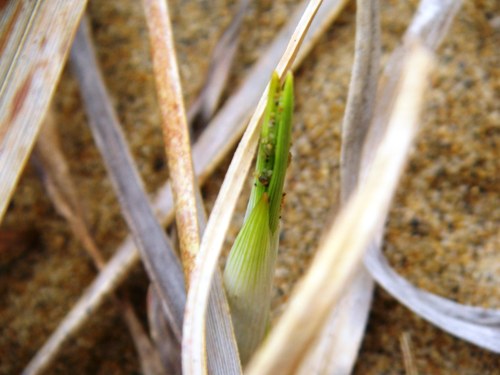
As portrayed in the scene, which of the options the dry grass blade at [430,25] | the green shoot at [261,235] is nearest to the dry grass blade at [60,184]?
the green shoot at [261,235]

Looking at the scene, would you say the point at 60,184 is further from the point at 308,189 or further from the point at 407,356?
the point at 407,356

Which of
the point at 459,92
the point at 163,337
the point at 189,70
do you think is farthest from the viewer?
the point at 189,70

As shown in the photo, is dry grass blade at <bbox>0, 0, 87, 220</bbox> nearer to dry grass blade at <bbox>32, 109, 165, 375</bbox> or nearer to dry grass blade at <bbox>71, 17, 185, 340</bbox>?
dry grass blade at <bbox>71, 17, 185, 340</bbox>

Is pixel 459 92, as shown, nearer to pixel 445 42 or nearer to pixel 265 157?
pixel 445 42

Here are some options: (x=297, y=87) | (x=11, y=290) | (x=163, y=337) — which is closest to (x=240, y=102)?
(x=297, y=87)

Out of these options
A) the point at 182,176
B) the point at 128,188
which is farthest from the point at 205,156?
the point at 182,176

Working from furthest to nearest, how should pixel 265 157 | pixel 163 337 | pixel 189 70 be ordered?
1. pixel 189 70
2. pixel 163 337
3. pixel 265 157

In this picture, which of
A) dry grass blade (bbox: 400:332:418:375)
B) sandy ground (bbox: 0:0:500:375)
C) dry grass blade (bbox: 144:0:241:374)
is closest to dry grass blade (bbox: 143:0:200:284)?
dry grass blade (bbox: 144:0:241:374)

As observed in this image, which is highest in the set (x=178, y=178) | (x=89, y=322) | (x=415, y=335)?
(x=178, y=178)
